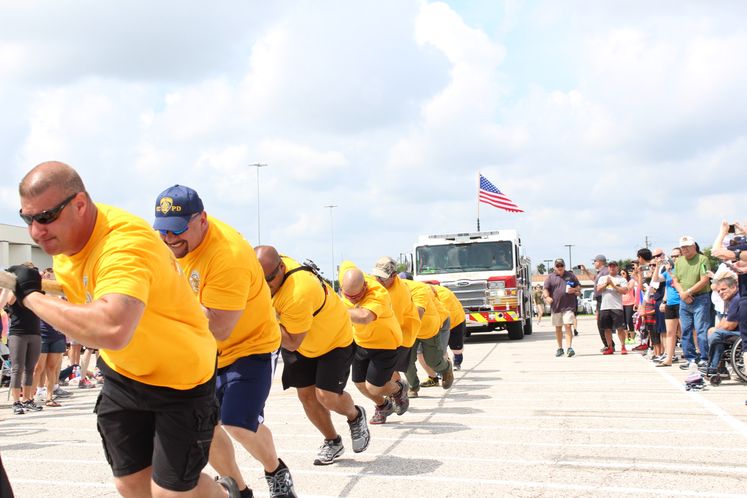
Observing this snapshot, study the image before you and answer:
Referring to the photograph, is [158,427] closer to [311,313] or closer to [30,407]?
[311,313]

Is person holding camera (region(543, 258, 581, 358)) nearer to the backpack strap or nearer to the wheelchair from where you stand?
the wheelchair

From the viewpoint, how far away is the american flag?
26.8 meters

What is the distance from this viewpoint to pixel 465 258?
21.9 m

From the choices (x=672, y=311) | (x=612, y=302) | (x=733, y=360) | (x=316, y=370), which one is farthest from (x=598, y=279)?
(x=316, y=370)

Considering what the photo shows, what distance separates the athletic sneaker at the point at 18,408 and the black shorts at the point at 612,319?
1047 cm

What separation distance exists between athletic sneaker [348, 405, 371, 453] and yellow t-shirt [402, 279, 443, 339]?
330 centimetres

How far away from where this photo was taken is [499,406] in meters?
9.20

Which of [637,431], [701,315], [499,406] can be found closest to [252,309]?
[637,431]

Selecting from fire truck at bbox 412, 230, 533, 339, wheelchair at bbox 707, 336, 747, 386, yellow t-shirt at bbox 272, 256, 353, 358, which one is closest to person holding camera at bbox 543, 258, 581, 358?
fire truck at bbox 412, 230, 533, 339

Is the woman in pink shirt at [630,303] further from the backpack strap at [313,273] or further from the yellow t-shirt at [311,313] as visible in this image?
the backpack strap at [313,273]

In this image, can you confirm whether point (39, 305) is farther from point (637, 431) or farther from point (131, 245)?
point (637, 431)

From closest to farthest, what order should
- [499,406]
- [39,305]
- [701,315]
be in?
[39,305]
[499,406]
[701,315]

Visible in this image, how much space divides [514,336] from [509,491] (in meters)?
18.1

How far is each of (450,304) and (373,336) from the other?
4.52 meters
